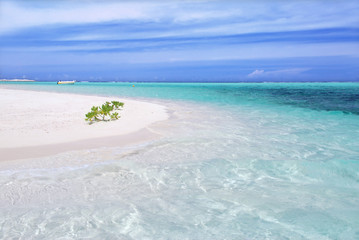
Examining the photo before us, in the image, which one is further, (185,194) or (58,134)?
(58,134)

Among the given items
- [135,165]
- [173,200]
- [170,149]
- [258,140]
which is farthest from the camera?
[258,140]

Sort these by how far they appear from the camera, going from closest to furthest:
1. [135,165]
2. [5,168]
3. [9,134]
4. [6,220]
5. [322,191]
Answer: [6,220]
[322,191]
[5,168]
[135,165]
[9,134]

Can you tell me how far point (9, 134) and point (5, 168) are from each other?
3.60 metres

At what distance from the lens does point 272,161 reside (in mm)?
7996

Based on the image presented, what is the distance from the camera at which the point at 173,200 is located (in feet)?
17.9

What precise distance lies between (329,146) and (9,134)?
11.5 meters

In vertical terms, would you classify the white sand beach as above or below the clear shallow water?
above

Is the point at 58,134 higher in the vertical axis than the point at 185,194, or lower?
higher

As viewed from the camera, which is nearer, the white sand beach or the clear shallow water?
the clear shallow water

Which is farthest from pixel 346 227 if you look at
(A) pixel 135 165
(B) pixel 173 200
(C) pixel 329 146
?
(C) pixel 329 146

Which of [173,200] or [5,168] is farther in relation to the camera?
[5,168]

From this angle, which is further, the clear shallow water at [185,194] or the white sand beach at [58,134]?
the white sand beach at [58,134]

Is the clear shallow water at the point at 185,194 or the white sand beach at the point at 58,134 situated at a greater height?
the white sand beach at the point at 58,134

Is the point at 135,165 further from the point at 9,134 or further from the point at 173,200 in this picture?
the point at 9,134
